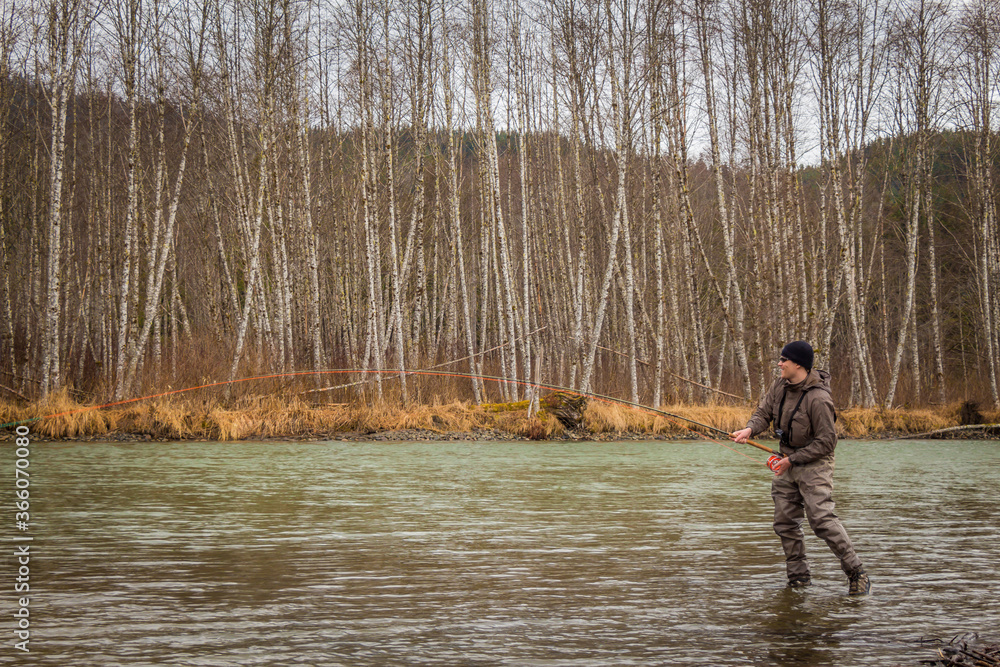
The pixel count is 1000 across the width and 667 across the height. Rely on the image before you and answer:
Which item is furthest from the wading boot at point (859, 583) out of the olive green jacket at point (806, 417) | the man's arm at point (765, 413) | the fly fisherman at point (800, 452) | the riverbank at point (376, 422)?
the riverbank at point (376, 422)

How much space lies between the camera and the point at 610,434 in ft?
61.9

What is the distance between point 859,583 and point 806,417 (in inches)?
45.6

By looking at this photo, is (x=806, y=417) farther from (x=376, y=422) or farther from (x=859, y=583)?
(x=376, y=422)

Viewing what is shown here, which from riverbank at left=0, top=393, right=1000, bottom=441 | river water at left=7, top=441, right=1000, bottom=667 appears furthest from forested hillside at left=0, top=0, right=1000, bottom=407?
river water at left=7, top=441, right=1000, bottom=667

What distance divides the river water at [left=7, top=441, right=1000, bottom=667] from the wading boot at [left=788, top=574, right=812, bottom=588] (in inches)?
3.8

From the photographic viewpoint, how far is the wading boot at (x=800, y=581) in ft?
18.0

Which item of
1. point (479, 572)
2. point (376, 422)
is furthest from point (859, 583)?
point (376, 422)

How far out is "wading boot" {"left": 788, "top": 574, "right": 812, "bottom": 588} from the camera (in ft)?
18.0

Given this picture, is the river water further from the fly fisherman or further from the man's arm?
the man's arm

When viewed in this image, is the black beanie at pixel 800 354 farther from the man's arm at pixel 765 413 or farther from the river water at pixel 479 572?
the river water at pixel 479 572

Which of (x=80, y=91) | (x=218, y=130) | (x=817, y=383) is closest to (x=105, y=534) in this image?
(x=817, y=383)

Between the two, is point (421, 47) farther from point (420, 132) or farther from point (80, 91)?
point (80, 91)

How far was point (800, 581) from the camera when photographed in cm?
551

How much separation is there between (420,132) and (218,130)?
7.18 meters
